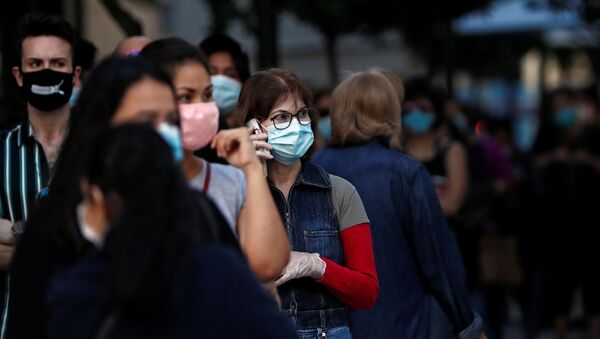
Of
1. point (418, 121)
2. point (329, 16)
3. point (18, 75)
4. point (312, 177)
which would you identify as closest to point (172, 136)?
point (312, 177)

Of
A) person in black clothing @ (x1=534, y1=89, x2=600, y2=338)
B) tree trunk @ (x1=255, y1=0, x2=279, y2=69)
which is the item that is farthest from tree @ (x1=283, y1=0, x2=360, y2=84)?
tree trunk @ (x1=255, y1=0, x2=279, y2=69)

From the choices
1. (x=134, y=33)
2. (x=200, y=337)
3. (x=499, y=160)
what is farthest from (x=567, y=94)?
(x=200, y=337)

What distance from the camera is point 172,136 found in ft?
9.76

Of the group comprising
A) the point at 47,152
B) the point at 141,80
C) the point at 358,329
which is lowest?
the point at 358,329

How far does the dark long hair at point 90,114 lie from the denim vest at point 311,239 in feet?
4.94

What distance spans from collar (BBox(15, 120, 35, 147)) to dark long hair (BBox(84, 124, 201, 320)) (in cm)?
236

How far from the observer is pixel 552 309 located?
11312mm

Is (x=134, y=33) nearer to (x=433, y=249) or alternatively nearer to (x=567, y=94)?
(x=433, y=249)

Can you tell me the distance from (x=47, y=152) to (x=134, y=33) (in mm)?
2811

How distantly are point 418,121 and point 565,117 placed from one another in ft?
17.2

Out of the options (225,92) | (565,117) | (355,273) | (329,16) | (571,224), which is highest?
(225,92)

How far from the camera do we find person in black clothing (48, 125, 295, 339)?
2633 mm

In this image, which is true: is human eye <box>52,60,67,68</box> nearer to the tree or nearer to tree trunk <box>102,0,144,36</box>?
tree trunk <box>102,0,144,36</box>

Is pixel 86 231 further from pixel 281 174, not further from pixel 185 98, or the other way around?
pixel 281 174
